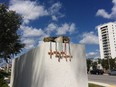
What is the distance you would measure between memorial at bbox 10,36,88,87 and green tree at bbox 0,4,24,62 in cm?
642

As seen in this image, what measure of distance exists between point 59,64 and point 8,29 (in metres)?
7.79

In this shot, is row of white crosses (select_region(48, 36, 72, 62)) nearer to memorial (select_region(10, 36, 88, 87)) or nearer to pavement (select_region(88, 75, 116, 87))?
memorial (select_region(10, 36, 88, 87))

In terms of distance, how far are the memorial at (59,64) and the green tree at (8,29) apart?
21.1 feet

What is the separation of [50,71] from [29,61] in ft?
7.78

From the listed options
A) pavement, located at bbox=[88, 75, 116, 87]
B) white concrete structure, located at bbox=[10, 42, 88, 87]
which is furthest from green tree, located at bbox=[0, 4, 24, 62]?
pavement, located at bbox=[88, 75, 116, 87]

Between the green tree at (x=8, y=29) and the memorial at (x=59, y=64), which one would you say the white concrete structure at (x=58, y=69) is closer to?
the memorial at (x=59, y=64)

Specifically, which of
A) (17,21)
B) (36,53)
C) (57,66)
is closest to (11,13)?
(17,21)

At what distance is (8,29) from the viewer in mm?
18875

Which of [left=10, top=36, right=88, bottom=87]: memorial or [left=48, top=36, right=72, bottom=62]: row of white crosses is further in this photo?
[left=48, top=36, right=72, bottom=62]: row of white crosses

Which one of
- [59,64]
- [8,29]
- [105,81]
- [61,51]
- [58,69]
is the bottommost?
[105,81]

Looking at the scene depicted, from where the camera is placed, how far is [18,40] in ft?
68.9

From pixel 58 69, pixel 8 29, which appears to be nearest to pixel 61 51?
pixel 58 69

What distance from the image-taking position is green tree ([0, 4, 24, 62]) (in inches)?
732

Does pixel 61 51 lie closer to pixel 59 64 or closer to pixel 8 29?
pixel 59 64
